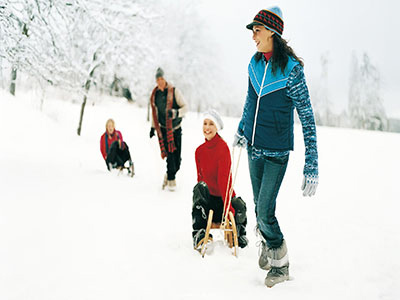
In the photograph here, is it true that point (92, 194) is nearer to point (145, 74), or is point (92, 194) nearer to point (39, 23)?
point (39, 23)

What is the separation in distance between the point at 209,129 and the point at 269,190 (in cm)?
111

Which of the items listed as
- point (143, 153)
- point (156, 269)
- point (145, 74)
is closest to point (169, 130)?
point (156, 269)

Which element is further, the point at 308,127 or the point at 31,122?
the point at 31,122

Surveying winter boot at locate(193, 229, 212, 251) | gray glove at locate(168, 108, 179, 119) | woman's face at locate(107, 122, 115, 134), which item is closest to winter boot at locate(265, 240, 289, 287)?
winter boot at locate(193, 229, 212, 251)

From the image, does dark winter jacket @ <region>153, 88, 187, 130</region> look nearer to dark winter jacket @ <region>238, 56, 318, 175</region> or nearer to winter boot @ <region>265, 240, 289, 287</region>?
dark winter jacket @ <region>238, 56, 318, 175</region>

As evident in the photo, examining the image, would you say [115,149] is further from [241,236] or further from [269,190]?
[269,190]

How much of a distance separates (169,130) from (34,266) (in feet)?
12.5

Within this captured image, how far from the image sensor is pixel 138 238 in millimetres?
3393

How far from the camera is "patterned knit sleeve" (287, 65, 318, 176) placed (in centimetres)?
230

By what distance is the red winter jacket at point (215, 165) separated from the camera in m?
3.28

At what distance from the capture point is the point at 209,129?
11.0 ft

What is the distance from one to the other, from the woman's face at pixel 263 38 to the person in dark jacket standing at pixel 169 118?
3454 millimetres

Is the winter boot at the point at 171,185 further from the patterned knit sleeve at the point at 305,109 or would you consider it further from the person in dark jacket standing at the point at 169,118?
the patterned knit sleeve at the point at 305,109

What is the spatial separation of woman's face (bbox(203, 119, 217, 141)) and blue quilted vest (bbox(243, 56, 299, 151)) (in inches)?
33.9
